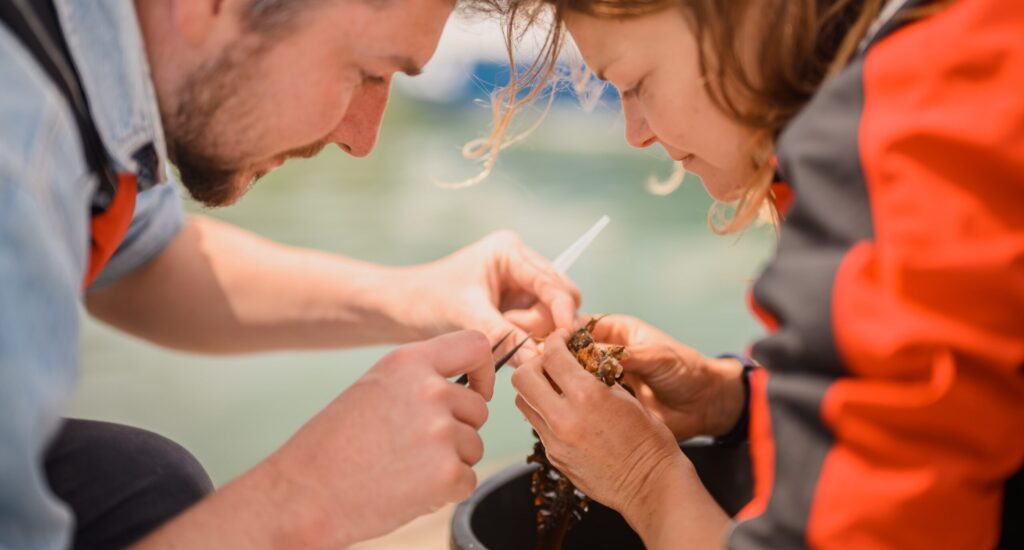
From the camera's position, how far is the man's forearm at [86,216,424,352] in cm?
146

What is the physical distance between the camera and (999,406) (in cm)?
71

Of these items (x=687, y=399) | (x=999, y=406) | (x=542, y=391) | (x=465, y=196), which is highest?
(x=999, y=406)

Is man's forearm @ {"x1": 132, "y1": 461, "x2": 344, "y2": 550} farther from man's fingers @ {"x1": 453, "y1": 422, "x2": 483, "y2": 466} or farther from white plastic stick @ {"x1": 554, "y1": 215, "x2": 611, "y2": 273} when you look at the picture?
white plastic stick @ {"x1": 554, "y1": 215, "x2": 611, "y2": 273}

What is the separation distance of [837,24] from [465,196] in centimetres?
396

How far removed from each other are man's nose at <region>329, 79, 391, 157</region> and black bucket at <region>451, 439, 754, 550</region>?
419 mm

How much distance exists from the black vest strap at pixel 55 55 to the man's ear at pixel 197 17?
0.45 ft

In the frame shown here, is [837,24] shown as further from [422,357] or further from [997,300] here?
[422,357]

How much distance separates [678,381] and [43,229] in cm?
76

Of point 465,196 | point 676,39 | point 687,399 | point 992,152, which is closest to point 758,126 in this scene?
point 676,39

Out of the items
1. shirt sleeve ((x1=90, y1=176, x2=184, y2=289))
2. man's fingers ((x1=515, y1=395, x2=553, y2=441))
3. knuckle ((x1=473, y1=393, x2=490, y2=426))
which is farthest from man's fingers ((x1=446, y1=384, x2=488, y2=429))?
shirt sleeve ((x1=90, y1=176, x2=184, y2=289))

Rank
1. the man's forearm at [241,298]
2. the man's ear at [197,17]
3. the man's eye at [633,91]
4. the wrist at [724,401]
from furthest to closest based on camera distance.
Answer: the man's forearm at [241,298], the wrist at [724,401], the man's eye at [633,91], the man's ear at [197,17]

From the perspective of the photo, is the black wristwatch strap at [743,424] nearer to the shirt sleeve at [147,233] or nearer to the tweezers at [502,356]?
the tweezers at [502,356]

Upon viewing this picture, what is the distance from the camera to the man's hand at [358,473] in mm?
838

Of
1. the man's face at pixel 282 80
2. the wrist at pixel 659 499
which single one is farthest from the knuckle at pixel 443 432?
the man's face at pixel 282 80
